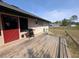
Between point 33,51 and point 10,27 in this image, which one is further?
point 10,27

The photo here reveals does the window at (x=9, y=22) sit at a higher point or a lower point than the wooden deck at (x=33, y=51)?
higher

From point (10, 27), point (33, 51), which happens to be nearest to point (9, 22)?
point (10, 27)

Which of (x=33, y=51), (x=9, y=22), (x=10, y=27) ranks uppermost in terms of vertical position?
(x=9, y=22)

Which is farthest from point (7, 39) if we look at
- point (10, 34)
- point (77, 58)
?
point (77, 58)

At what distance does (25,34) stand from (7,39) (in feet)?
12.4

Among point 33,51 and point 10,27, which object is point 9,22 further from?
point 33,51

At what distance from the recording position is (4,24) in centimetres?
827

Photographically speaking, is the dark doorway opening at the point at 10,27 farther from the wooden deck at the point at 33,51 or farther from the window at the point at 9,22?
the wooden deck at the point at 33,51

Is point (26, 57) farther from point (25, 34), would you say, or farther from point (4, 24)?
point (25, 34)

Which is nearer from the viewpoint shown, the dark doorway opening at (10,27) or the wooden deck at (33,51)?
the wooden deck at (33,51)

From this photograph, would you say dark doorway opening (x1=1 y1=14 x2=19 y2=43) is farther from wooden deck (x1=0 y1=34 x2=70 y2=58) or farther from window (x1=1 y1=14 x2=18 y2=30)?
wooden deck (x1=0 y1=34 x2=70 y2=58)

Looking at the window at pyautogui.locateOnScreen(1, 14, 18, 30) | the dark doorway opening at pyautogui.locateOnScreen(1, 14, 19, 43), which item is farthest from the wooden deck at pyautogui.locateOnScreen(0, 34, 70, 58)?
the window at pyautogui.locateOnScreen(1, 14, 18, 30)

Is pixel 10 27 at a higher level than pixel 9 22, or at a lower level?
lower

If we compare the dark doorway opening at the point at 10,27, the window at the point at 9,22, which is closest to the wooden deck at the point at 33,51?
the dark doorway opening at the point at 10,27
